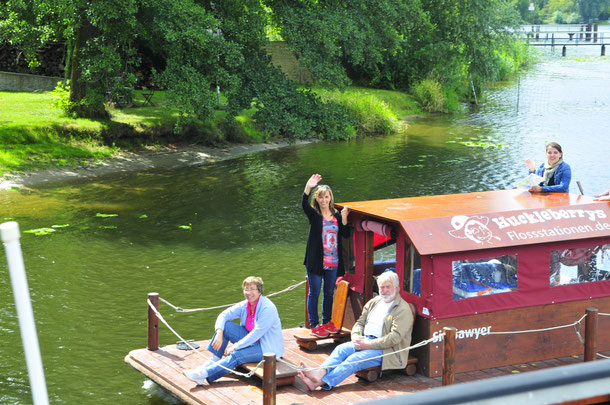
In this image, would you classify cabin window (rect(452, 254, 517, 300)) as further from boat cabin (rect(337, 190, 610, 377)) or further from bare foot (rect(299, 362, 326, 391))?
bare foot (rect(299, 362, 326, 391))

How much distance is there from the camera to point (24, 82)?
3700cm

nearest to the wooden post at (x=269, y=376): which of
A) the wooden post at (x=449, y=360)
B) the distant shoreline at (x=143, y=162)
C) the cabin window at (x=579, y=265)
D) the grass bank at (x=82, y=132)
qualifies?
the wooden post at (x=449, y=360)

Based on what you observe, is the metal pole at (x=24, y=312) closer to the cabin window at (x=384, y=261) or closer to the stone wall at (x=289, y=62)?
the cabin window at (x=384, y=261)

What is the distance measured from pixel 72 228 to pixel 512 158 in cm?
1754

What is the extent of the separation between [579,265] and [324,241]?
11.6 ft

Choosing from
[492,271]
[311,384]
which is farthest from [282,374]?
[492,271]

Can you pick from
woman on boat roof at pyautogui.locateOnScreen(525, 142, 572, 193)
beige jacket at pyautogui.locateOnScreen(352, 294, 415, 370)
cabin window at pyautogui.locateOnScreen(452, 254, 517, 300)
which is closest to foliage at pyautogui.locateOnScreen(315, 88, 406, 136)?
woman on boat roof at pyautogui.locateOnScreen(525, 142, 572, 193)

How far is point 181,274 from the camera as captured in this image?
1677 centimetres

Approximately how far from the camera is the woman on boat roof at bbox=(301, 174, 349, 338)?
35.4 feet

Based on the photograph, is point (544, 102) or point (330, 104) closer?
point (330, 104)

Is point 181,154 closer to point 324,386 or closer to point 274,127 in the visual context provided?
point 274,127

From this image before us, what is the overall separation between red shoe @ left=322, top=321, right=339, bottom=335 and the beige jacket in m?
1.33

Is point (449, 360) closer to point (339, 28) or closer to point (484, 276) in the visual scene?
point (484, 276)

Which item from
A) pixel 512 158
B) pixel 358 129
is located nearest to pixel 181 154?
pixel 358 129
